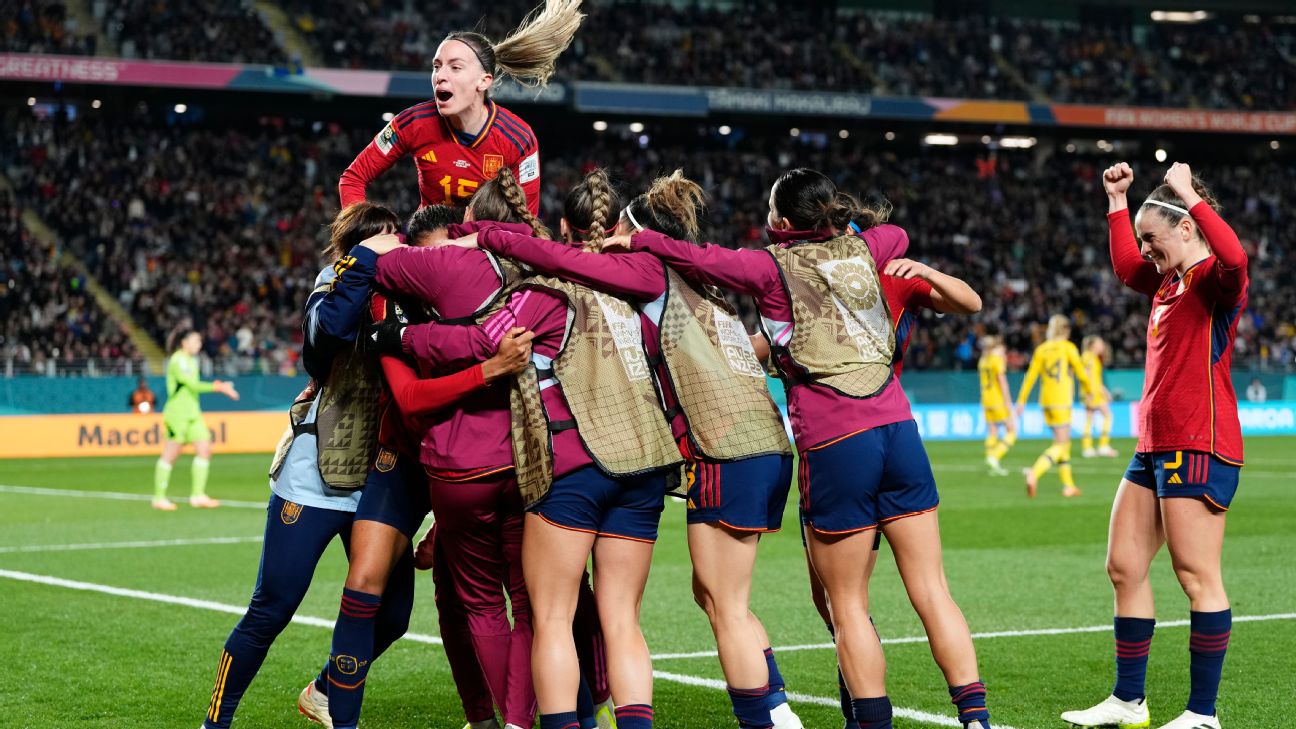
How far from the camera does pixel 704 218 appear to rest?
5.37 meters

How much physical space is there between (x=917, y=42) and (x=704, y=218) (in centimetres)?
3958

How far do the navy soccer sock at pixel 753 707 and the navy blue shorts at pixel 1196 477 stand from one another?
1.93 metres

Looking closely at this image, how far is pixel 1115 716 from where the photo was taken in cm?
588

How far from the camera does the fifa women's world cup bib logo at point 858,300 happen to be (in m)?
5.12

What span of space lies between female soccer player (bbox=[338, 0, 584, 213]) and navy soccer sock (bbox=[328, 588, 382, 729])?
5.42 feet

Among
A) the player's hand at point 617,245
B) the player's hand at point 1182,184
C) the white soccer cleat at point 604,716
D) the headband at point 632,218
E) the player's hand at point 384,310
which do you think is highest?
the player's hand at point 1182,184

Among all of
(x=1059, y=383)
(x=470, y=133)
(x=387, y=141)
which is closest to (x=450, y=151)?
(x=470, y=133)

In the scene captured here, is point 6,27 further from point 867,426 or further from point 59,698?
point 867,426

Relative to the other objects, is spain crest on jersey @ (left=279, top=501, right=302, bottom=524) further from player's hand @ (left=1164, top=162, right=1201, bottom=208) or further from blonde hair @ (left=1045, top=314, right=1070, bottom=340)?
blonde hair @ (left=1045, top=314, right=1070, bottom=340)

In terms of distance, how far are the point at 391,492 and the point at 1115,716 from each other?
3050mm

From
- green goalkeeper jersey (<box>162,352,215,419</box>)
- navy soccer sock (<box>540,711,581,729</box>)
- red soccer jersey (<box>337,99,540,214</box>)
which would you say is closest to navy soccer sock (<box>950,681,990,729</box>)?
navy soccer sock (<box>540,711,581,729</box>)

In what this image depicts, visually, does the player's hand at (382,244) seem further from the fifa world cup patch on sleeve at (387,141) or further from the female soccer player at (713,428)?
the fifa world cup patch on sleeve at (387,141)

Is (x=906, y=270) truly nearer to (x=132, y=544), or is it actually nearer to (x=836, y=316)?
(x=836, y=316)

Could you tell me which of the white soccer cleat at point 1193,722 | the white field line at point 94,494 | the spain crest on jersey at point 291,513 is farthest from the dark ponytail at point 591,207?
the white field line at point 94,494
